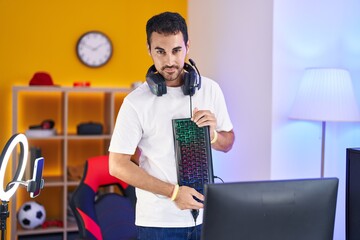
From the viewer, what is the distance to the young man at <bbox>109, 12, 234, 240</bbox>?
6.24ft

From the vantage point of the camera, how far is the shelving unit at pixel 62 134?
14.4 feet

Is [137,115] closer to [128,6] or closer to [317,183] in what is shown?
[317,183]

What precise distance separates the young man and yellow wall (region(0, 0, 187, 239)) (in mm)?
2865

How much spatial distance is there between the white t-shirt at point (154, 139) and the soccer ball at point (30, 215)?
8.35 ft

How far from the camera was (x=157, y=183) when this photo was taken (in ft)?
6.06

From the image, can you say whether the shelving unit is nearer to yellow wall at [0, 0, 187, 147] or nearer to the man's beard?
yellow wall at [0, 0, 187, 147]

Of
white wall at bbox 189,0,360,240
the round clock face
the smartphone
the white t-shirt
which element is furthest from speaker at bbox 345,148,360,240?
the round clock face

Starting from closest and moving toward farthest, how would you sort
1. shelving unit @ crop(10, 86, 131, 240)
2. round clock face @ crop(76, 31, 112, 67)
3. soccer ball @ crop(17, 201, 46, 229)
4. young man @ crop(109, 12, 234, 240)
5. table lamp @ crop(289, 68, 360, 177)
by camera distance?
young man @ crop(109, 12, 234, 240)
table lamp @ crop(289, 68, 360, 177)
soccer ball @ crop(17, 201, 46, 229)
shelving unit @ crop(10, 86, 131, 240)
round clock face @ crop(76, 31, 112, 67)

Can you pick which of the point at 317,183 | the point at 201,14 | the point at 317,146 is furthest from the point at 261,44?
the point at 317,183

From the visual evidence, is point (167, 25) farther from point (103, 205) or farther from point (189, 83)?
point (103, 205)

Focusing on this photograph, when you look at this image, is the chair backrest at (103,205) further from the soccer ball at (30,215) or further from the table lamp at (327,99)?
the soccer ball at (30,215)

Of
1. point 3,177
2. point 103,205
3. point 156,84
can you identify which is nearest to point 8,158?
point 3,177

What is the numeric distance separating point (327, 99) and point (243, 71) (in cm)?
48

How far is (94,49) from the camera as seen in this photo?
4.75 meters
